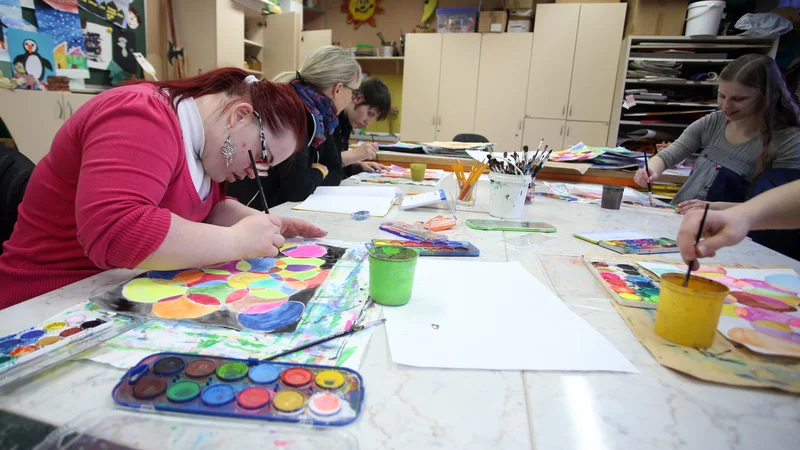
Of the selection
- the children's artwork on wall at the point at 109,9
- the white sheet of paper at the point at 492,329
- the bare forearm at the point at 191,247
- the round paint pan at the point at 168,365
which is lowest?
the white sheet of paper at the point at 492,329

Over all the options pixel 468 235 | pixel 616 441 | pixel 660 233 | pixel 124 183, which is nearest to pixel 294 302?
pixel 124 183

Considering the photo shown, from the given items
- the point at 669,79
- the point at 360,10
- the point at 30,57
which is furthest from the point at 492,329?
the point at 360,10

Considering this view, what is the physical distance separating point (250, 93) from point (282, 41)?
144 inches

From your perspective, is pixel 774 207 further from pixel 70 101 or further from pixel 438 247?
pixel 70 101

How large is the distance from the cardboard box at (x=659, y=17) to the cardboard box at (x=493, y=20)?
1.08 meters

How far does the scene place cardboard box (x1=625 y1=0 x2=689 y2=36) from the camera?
3562 mm

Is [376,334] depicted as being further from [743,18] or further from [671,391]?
[743,18]

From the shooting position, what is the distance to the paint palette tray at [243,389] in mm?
417

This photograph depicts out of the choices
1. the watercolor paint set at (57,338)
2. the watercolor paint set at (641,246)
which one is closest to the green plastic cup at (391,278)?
the watercolor paint set at (57,338)

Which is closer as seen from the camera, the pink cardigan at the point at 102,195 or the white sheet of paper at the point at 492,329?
the white sheet of paper at the point at 492,329

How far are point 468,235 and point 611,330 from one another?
526mm

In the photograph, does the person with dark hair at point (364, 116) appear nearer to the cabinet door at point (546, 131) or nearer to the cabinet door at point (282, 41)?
the cabinet door at point (282, 41)

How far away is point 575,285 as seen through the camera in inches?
32.2

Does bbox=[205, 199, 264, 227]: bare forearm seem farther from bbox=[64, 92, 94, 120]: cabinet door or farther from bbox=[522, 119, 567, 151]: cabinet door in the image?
bbox=[522, 119, 567, 151]: cabinet door
